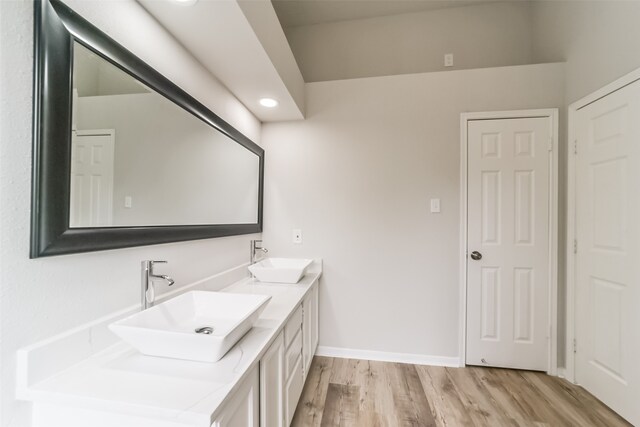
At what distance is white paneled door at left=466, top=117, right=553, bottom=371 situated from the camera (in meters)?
2.14

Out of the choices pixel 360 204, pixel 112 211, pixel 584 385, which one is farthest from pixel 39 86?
pixel 584 385

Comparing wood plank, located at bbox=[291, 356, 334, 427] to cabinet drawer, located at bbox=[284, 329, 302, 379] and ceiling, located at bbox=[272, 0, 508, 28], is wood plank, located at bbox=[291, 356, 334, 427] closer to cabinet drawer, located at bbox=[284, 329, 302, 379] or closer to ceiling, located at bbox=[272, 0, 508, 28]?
cabinet drawer, located at bbox=[284, 329, 302, 379]

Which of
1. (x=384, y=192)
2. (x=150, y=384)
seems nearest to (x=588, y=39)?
(x=384, y=192)

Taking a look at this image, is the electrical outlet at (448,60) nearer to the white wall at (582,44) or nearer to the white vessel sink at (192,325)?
the white wall at (582,44)

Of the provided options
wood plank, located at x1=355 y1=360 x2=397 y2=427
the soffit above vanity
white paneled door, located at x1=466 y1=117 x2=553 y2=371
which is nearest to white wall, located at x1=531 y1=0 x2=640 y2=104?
white paneled door, located at x1=466 y1=117 x2=553 y2=371

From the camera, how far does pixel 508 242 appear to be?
7.16 feet

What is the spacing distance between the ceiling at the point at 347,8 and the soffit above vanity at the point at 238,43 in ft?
3.36

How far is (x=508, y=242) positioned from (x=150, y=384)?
2.51 m

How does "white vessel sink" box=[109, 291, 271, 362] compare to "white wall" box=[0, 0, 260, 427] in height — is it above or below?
below

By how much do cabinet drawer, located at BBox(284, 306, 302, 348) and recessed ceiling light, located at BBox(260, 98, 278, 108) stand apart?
156 cm

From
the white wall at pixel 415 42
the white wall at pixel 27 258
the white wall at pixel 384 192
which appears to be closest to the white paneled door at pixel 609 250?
the white wall at pixel 384 192

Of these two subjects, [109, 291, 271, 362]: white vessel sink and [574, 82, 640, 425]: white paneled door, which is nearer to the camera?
[109, 291, 271, 362]: white vessel sink

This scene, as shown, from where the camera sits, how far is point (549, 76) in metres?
2.16

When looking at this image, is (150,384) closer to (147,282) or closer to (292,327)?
(147,282)
